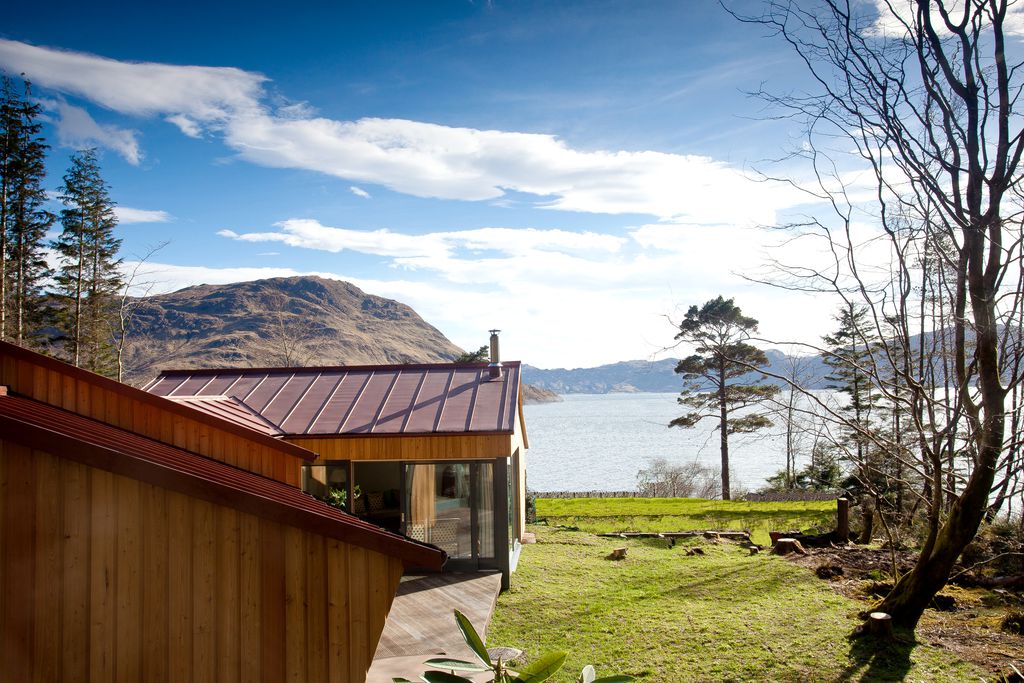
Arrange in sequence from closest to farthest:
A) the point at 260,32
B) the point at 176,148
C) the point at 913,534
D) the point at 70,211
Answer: the point at 260,32, the point at 913,534, the point at 176,148, the point at 70,211

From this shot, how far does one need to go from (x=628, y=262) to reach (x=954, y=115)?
431 inches

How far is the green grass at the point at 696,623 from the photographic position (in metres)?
7.49

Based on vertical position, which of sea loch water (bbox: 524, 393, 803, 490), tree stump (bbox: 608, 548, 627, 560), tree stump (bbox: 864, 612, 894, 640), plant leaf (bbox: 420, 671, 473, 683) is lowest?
sea loch water (bbox: 524, 393, 803, 490)

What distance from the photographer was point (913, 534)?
13.9 metres

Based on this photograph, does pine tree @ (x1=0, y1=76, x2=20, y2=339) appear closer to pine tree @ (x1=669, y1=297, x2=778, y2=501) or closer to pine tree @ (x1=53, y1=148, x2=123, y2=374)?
pine tree @ (x1=53, y1=148, x2=123, y2=374)

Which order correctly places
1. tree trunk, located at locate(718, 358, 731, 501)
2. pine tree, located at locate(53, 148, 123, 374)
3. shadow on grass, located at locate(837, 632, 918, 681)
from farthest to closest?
pine tree, located at locate(53, 148, 123, 374), tree trunk, located at locate(718, 358, 731, 501), shadow on grass, located at locate(837, 632, 918, 681)

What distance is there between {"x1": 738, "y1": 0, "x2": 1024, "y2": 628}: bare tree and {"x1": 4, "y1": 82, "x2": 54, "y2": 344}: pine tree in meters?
26.4

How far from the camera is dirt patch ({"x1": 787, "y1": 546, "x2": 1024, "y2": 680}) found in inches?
308

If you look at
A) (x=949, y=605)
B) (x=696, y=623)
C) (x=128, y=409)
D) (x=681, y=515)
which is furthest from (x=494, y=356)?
(x=128, y=409)

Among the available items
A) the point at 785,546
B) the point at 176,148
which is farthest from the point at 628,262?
the point at 176,148

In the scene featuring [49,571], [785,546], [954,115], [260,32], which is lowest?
[785,546]

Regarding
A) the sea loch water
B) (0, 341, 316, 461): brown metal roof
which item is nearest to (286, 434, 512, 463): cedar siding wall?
(0, 341, 316, 461): brown metal roof

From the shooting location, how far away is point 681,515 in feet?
69.6

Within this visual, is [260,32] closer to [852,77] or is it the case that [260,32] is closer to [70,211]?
[852,77]
